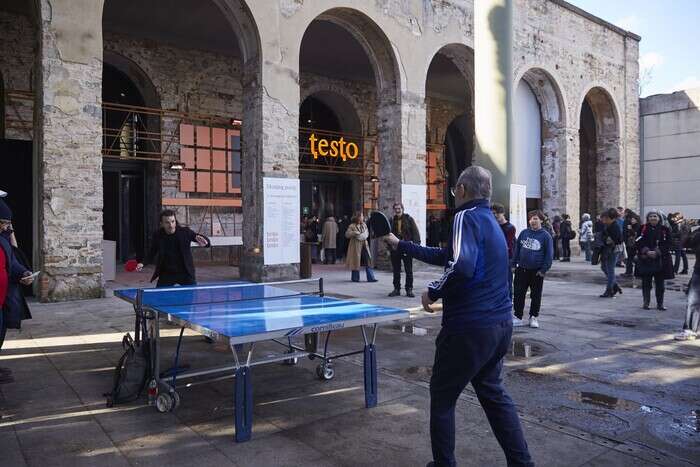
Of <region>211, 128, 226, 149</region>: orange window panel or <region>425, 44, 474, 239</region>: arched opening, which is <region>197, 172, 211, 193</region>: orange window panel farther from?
<region>425, 44, 474, 239</region>: arched opening

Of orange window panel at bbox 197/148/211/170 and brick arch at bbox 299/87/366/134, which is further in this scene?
brick arch at bbox 299/87/366/134

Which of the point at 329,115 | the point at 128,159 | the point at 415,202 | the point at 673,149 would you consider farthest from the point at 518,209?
the point at 128,159

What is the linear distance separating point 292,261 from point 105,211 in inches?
251

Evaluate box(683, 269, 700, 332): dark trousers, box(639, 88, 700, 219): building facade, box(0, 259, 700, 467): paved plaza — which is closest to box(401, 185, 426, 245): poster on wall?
box(0, 259, 700, 467): paved plaza

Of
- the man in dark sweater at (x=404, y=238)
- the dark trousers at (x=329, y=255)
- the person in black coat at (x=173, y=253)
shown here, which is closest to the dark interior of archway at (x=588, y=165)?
the dark trousers at (x=329, y=255)

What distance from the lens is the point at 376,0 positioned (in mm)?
12883

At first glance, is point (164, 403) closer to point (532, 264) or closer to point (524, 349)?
point (524, 349)

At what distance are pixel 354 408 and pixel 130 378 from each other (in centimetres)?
173

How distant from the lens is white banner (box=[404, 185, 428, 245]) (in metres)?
13.6

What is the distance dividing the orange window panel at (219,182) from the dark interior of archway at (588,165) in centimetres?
1732

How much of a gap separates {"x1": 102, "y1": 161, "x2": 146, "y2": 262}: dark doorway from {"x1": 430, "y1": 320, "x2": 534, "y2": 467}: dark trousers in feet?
45.0

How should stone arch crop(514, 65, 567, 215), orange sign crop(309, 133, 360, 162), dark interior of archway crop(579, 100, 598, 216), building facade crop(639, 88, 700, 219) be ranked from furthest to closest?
dark interior of archway crop(579, 100, 598, 216) < building facade crop(639, 88, 700, 219) < stone arch crop(514, 65, 567, 215) < orange sign crop(309, 133, 360, 162)

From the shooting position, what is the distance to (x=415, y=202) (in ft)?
45.4

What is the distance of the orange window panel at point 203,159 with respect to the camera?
15.2 m
